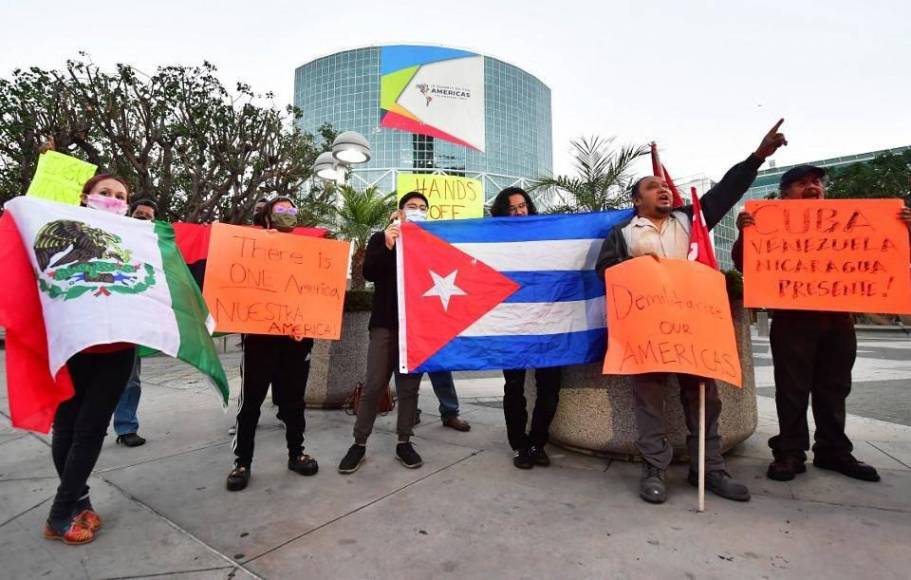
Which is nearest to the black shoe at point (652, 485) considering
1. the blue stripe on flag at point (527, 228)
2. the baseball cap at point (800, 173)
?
the blue stripe on flag at point (527, 228)

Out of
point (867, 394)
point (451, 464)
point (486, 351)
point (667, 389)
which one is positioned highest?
point (486, 351)

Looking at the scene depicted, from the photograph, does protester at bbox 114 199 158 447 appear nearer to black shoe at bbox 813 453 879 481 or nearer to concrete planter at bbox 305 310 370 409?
concrete planter at bbox 305 310 370 409

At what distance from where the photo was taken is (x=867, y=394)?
534 cm

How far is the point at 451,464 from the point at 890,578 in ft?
6.87

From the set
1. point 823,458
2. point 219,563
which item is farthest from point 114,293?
point 823,458

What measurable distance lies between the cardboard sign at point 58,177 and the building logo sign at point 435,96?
1071 cm

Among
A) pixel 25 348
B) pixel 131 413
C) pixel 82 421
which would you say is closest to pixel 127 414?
pixel 131 413

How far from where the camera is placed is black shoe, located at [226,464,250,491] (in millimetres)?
2592

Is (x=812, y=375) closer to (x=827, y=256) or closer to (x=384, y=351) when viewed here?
(x=827, y=256)

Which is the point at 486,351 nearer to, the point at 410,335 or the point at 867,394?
the point at 410,335

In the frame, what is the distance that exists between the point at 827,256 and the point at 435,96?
15618mm

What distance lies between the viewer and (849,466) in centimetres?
273

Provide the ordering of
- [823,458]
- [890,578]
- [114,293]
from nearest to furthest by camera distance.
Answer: [890,578]
[114,293]
[823,458]

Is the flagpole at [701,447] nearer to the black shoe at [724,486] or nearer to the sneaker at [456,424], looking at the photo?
the black shoe at [724,486]
